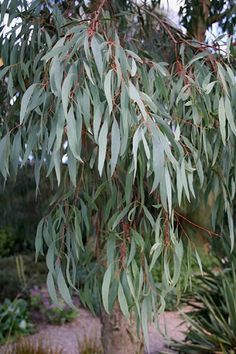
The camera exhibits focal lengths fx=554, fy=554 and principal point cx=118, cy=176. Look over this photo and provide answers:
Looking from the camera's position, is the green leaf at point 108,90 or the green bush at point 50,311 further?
the green bush at point 50,311

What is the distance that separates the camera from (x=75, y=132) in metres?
1.41

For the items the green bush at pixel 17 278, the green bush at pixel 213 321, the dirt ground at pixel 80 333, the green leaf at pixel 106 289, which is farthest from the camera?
the green bush at pixel 17 278

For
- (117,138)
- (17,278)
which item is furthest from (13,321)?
(117,138)

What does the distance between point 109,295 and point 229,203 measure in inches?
28.4

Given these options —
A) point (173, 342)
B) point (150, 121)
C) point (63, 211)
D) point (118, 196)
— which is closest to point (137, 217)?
point (118, 196)

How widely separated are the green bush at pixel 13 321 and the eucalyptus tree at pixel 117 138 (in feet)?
11.5

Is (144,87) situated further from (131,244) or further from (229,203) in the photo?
(229,203)

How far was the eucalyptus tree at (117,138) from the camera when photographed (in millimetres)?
1457

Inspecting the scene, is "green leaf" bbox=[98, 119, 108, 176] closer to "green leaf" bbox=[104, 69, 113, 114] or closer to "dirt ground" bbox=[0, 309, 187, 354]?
"green leaf" bbox=[104, 69, 113, 114]

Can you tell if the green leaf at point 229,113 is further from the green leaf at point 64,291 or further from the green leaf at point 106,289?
the green leaf at point 64,291

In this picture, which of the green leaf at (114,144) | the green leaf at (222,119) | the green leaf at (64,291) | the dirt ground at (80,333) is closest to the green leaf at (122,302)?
the green leaf at (64,291)

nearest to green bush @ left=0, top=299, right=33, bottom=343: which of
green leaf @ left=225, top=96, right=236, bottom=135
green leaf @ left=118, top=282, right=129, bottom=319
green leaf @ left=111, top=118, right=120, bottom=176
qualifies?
green leaf @ left=118, top=282, right=129, bottom=319

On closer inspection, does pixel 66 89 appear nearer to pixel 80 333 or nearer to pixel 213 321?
pixel 213 321

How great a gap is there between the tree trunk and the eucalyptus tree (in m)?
0.85
